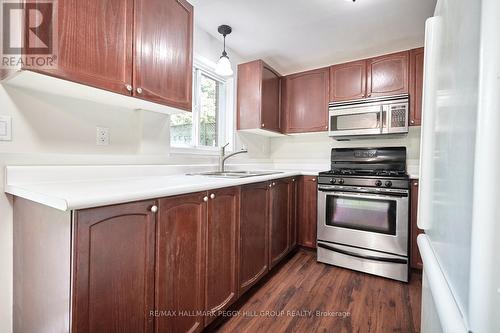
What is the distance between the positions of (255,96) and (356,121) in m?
1.16

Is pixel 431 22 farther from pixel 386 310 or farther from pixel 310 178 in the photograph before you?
pixel 310 178

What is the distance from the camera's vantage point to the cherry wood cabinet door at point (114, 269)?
81 cm

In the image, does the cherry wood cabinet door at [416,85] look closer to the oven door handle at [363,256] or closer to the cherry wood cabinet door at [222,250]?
the oven door handle at [363,256]

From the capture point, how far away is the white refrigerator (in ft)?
1.05

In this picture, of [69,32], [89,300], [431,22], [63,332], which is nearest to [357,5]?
[431,22]

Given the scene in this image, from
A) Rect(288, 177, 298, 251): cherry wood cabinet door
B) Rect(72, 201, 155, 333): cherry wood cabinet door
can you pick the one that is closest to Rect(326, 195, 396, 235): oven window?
Rect(288, 177, 298, 251): cherry wood cabinet door

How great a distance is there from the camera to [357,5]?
191 cm

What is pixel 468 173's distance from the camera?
1.32 ft

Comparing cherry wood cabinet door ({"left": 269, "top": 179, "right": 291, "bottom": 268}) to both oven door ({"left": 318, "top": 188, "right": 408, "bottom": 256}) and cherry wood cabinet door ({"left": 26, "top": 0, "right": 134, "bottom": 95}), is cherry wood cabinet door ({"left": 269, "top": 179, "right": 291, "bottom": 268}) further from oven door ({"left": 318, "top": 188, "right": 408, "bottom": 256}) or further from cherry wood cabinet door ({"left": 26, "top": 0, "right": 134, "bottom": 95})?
cherry wood cabinet door ({"left": 26, "top": 0, "right": 134, "bottom": 95})

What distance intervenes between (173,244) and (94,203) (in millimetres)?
437

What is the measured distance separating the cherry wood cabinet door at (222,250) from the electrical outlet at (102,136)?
76 centimetres

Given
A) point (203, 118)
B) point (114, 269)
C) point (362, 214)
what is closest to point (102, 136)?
point (114, 269)

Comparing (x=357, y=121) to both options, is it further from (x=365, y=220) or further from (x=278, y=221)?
(x=278, y=221)

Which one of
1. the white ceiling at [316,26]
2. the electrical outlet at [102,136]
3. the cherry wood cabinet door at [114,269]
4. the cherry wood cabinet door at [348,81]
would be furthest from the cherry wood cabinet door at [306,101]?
the cherry wood cabinet door at [114,269]
